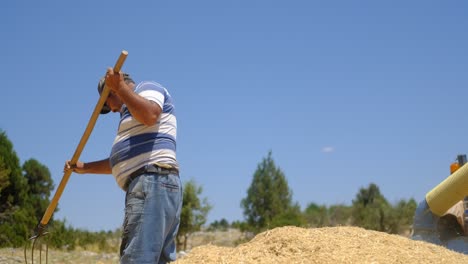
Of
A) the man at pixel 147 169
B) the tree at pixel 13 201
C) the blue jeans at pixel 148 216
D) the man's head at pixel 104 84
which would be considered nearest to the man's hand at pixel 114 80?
the man at pixel 147 169

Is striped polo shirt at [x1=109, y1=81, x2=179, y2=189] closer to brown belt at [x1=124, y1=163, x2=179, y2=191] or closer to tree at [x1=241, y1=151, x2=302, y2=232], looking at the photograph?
brown belt at [x1=124, y1=163, x2=179, y2=191]

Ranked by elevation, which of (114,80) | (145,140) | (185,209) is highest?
(185,209)

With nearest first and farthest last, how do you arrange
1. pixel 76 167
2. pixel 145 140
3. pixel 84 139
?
pixel 145 140, pixel 84 139, pixel 76 167

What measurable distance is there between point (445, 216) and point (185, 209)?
11.5 meters

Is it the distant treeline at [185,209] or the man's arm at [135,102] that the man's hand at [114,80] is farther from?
the distant treeline at [185,209]

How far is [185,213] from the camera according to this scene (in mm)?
15773

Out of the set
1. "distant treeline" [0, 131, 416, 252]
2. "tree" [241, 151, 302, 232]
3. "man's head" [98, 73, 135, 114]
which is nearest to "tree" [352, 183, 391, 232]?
"distant treeline" [0, 131, 416, 252]

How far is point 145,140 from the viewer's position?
2.51 meters

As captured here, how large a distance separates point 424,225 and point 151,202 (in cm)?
335

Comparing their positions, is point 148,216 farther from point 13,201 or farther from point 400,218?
point 400,218

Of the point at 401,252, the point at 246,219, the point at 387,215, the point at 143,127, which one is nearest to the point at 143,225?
the point at 143,127

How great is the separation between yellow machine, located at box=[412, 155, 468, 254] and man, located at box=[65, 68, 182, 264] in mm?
2998

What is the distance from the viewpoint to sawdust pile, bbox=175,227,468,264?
3291 mm

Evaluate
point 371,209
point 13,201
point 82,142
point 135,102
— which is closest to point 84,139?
point 82,142
